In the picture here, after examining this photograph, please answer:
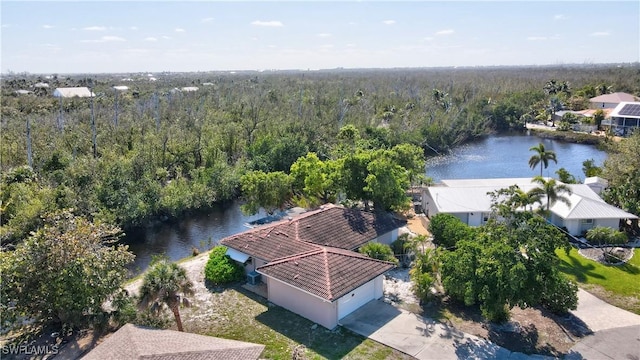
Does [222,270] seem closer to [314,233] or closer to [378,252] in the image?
[314,233]

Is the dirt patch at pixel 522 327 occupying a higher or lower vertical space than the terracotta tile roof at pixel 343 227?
lower

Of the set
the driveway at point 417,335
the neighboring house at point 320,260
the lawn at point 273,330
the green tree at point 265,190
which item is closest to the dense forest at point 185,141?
the green tree at point 265,190

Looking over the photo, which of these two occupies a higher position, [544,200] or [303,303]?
[544,200]

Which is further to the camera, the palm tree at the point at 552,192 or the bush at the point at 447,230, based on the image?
the palm tree at the point at 552,192

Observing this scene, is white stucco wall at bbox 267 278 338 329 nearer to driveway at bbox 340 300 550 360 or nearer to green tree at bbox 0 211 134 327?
driveway at bbox 340 300 550 360

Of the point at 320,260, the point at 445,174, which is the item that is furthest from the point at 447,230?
the point at 445,174

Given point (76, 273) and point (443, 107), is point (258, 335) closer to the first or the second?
point (76, 273)

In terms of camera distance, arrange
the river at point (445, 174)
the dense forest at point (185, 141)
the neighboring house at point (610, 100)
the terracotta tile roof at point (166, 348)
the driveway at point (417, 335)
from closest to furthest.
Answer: the terracotta tile roof at point (166, 348) → the driveway at point (417, 335) → the river at point (445, 174) → the dense forest at point (185, 141) → the neighboring house at point (610, 100)

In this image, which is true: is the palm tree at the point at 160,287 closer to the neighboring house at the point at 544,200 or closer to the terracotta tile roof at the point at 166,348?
the terracotta tile roof at the point at 166,348
